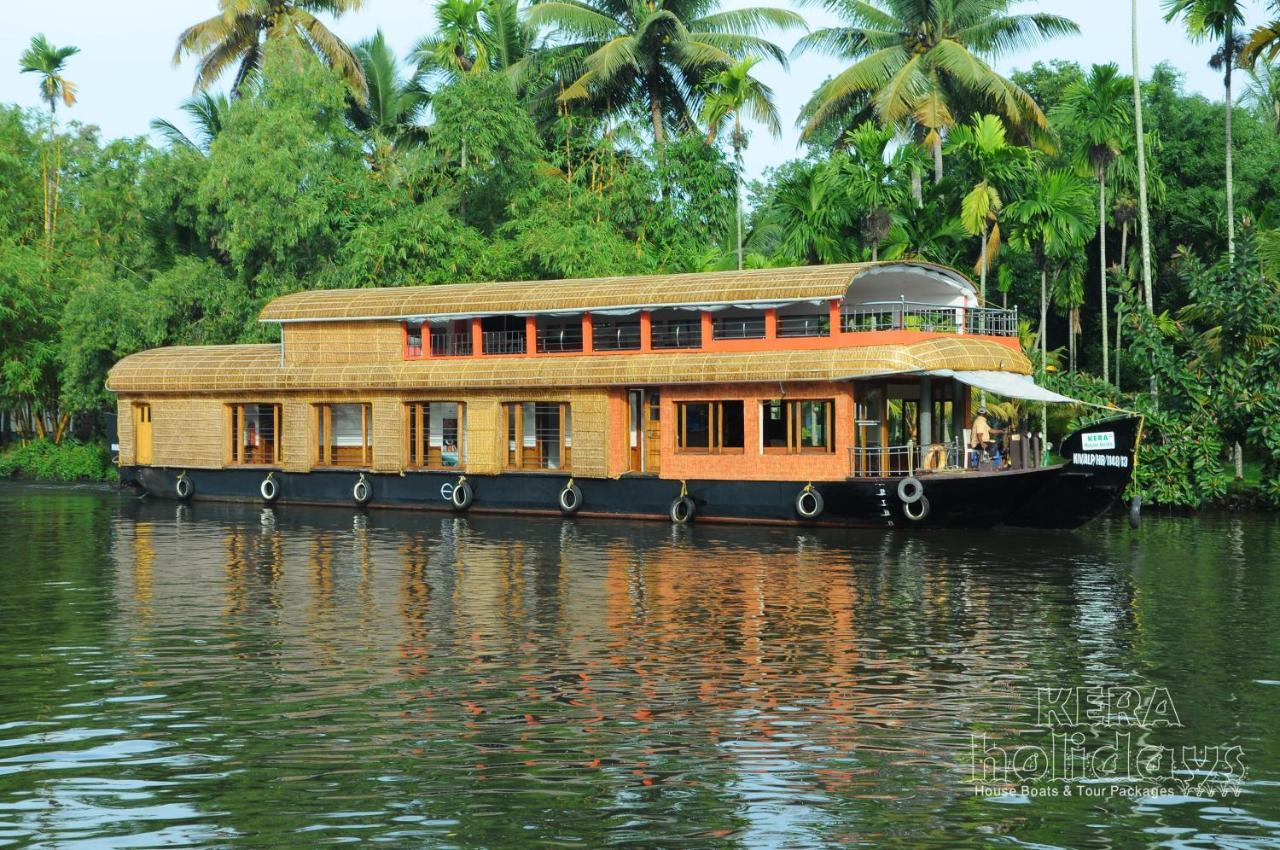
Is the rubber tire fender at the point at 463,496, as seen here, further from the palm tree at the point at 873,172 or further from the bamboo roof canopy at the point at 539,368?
the palm tree at the point at 873,172

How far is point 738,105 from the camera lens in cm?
3819

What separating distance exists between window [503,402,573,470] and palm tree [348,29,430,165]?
19858 millimetres

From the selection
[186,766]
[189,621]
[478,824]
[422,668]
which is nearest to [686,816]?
[478,824]

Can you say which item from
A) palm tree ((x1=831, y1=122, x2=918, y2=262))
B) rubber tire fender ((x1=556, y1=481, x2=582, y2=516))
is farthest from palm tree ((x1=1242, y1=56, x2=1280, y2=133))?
rubber tire fender ((x1=556, y1=481, x2=582, y2=516))

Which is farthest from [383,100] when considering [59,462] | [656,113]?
[59,462]

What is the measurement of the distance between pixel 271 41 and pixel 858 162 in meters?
20.5

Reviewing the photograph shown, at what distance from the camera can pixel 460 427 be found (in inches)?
1307

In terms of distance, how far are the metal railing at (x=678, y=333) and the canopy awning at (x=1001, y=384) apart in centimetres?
581

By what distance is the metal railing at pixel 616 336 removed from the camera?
32344 mm

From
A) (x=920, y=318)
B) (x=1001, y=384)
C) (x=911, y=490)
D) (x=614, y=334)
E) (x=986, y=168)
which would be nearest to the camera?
(x=911, y=490)

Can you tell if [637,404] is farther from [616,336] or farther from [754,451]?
[754,451]

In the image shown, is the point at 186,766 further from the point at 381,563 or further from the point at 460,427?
the point at 460,427

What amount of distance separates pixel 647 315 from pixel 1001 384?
740 cm

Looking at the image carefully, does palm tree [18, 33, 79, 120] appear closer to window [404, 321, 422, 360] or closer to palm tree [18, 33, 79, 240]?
palm tree [18, 33, 79, 240]
